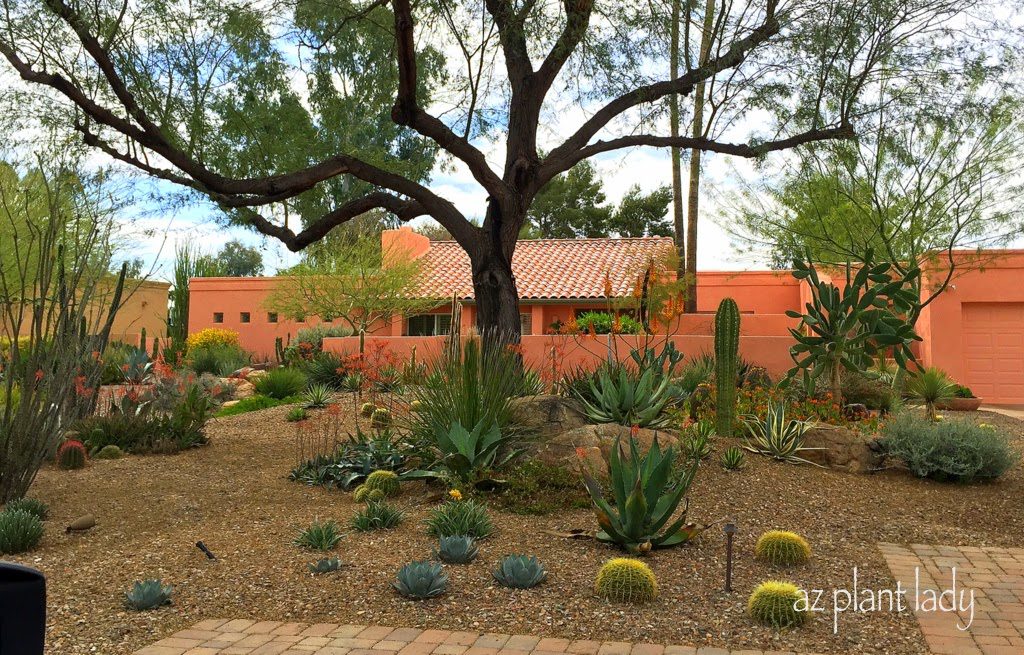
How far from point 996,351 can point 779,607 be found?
61.1ft

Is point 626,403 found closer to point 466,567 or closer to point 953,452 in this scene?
point 953,452

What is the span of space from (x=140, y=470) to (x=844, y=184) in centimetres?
1664

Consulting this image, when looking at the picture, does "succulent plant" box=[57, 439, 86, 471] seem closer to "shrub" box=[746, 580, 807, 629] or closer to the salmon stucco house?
the salmon stucco house

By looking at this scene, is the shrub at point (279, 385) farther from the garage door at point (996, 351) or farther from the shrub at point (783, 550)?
the garage door at point (996, 351)

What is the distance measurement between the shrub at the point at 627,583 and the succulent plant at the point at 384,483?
10.3ft

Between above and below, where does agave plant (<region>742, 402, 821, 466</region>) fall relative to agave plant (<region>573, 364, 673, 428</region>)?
below

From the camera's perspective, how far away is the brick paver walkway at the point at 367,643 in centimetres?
424

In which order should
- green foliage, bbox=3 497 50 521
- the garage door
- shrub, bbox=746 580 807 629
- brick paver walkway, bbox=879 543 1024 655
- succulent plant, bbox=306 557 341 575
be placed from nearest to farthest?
brick paver walkway, bbox=879 543 1024 655
shrub, bbox=746 580 807 629
succulent plant, bbox=306 557 341 575
green foliage, bbox=3 497 50 521
the garage door

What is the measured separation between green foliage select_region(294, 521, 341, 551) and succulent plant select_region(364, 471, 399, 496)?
1.64 meters

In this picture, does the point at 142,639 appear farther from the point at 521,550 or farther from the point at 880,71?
the point at 880,71

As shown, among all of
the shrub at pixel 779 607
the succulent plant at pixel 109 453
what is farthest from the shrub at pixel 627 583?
the succulent plant at pixel 109 453

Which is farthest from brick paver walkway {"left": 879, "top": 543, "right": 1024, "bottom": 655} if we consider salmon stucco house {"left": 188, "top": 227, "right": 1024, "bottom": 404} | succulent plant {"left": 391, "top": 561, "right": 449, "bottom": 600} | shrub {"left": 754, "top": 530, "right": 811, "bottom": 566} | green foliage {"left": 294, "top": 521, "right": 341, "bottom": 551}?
salmon stucco house {"left": 188, "top": 227, "right": 1024, "bottom": 404}

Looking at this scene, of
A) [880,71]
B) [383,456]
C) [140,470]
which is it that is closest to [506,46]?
[880,71]

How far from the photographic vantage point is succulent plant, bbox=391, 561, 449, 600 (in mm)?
4941
